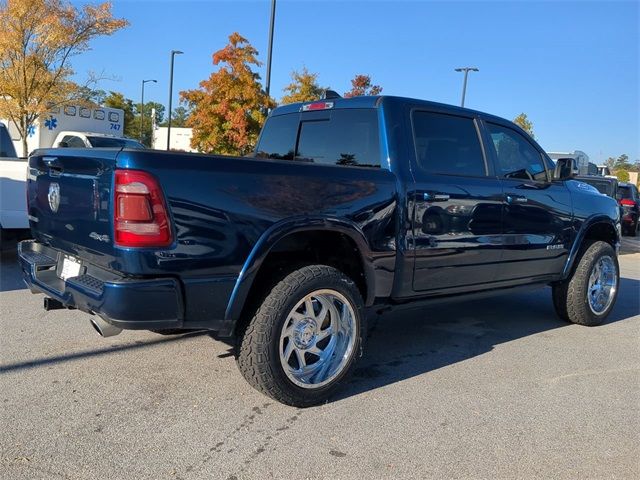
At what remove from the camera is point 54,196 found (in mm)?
3543

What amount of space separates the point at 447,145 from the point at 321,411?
7.32ft

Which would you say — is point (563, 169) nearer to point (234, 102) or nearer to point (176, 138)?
point (234, 102)

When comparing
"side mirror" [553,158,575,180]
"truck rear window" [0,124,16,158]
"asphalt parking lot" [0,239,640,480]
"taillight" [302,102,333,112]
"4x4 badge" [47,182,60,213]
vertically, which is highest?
"taillight" [302,102,333,112]

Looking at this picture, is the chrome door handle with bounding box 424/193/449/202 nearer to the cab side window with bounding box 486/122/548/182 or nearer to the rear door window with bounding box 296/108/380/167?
the rear door window with bounding box 296/108/380/167

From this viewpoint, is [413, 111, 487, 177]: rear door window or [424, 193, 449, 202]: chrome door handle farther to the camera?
[413, 111, 487, 177]: rear door window

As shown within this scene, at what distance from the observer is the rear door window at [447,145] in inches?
165

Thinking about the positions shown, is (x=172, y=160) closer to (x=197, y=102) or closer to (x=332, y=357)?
(x=332, y=357)

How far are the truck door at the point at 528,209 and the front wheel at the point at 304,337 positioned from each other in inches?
68.7

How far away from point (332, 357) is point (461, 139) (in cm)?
208

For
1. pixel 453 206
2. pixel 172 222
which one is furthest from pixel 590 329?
pixel 172 222

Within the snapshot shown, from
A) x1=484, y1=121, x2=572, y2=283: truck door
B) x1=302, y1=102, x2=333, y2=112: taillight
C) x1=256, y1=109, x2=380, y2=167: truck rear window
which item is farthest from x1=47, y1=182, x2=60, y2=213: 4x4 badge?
x1=484, y1=121, x2=572, y2=283: truck door

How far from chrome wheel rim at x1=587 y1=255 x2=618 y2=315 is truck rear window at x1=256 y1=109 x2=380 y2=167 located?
311 centimetres

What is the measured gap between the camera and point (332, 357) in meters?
3.69

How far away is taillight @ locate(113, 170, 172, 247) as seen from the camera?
2830mm
